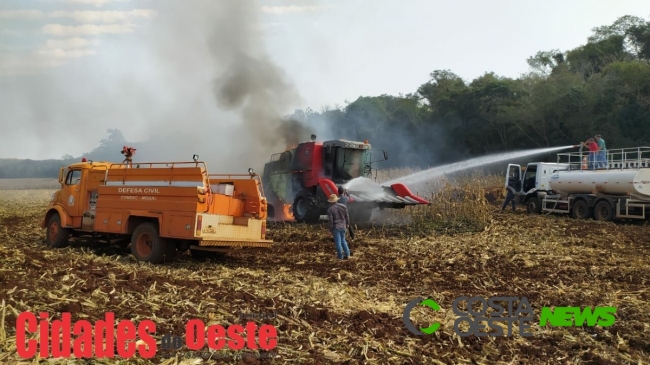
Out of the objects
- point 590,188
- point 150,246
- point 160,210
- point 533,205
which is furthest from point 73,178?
point 533,205

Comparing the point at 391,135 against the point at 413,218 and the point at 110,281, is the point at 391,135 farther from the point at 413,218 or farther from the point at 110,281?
the point at 110,281

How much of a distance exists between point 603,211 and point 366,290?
14965 mm

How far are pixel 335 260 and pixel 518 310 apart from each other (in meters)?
4.57

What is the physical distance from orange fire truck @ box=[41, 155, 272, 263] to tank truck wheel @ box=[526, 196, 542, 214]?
1563 cm

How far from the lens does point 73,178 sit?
40.3 ft

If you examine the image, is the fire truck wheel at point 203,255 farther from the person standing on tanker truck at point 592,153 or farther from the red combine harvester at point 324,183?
the person standing on tanker truck at point 592,153

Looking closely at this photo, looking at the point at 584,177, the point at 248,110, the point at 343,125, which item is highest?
the point at 343,125

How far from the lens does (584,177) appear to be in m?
19.5

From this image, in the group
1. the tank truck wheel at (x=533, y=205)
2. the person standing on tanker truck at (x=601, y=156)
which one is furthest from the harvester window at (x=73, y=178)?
the tank truck wheel at (x=533, y=205)

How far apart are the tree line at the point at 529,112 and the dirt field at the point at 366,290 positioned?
1873cm

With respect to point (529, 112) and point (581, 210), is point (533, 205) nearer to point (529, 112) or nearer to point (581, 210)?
point (581, 210)

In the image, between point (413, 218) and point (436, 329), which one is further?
point (413, 218)

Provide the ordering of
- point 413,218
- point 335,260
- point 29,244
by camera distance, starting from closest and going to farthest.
Result: 1. point 335,260
2. point 29,244
3. point 413,218

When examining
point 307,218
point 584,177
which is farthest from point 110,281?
point 584,177
